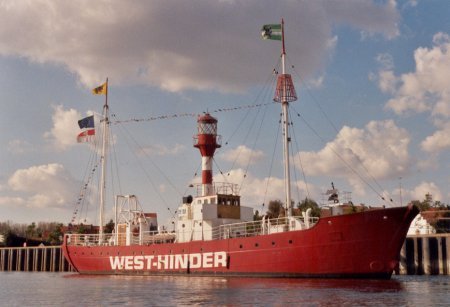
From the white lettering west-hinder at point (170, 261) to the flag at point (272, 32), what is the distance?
1292cm

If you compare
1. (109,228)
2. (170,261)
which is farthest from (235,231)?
(109,228)

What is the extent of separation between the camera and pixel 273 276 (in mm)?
28938

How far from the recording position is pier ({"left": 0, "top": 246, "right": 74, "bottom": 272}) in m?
59.3

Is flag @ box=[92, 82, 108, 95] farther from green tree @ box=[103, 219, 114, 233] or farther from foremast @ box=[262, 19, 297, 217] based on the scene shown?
green tree @ box=[103, 219, 114, 233]

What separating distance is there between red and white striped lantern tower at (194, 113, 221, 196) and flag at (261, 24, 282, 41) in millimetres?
8771

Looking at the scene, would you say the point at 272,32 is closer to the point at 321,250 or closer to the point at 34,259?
the point at 321,250

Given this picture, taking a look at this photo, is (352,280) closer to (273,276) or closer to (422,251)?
(273,276)

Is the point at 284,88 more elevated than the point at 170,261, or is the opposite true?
the point at 284,88

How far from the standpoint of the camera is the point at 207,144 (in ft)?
127

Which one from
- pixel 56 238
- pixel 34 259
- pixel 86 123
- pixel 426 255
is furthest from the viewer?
pixel 56 238

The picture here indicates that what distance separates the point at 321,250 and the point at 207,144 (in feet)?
46.0

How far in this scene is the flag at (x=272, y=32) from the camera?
32716 mm

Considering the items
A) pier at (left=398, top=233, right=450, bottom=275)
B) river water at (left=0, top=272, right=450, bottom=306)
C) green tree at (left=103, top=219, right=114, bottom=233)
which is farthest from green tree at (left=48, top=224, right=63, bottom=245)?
pier at (left=398, top=233, right=450, bottom=275)

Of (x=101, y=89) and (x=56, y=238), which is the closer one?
(x=101, y=89)
